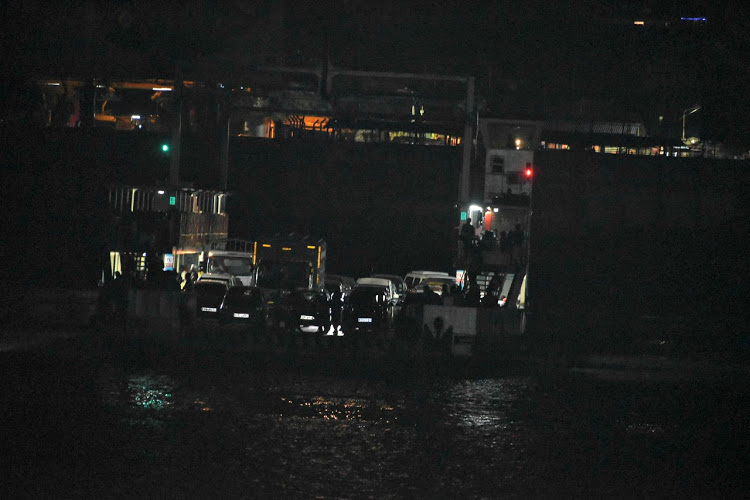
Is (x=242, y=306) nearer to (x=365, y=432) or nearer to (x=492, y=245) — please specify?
(x=492, y=245)

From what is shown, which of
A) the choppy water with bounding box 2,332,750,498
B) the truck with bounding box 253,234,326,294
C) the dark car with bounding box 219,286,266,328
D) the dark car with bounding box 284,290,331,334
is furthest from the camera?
the truck with bounding box 253,234,326,294

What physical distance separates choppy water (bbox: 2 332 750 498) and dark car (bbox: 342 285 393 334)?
605 centimetres

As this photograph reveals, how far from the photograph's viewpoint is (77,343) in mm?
21594

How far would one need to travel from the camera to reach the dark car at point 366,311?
26.3m

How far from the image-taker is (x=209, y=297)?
28781mm

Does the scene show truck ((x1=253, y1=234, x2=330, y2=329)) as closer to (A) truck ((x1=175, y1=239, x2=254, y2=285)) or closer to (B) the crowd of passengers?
(A) truck ((x1=175, y1=239, x2=254, y2=285))

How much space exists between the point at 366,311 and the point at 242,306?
3537 mm

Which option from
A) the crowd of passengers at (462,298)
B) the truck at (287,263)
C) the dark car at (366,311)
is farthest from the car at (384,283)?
the crowd of passengers at (462,298)

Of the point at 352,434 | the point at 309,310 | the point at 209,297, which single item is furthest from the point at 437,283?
the point at 352,434

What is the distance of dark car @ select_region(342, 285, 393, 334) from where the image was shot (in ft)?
86.2

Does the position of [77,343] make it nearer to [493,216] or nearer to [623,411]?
[623,411]

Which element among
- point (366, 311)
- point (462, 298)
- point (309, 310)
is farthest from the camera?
point (366, 311)

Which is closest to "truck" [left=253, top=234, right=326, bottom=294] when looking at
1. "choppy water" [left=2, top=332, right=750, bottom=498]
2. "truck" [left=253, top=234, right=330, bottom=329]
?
"truck" [left=253, top=234, right=330, bottom=329]

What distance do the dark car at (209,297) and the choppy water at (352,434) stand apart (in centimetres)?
812
